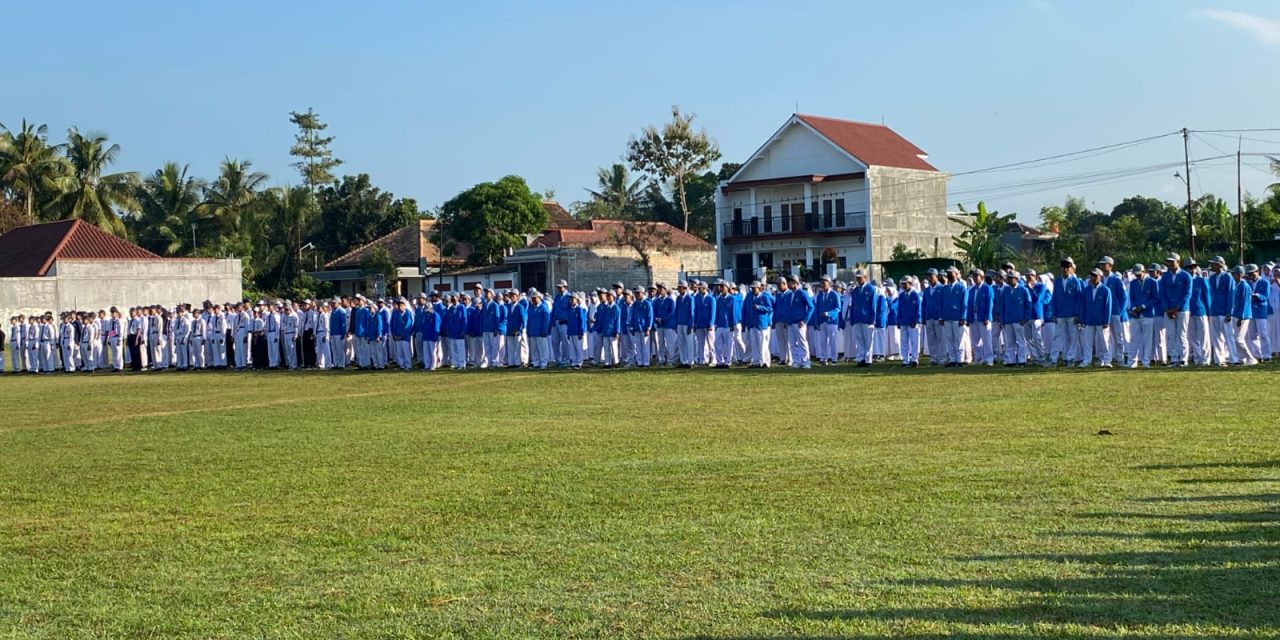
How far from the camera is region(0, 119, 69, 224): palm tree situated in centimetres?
5781

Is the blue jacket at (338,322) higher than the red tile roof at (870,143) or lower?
lower

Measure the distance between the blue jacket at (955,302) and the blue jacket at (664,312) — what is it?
5.36m

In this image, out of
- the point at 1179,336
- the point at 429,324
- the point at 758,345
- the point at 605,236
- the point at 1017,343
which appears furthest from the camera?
the point at 605,236

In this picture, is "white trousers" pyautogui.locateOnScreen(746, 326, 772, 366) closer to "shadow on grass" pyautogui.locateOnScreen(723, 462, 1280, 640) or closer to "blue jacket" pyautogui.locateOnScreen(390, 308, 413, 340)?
"blue jacket" pyautogui.locateOnScreen(390, 308, 413, 340)

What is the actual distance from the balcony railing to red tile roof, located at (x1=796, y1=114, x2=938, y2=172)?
2407 millimetres

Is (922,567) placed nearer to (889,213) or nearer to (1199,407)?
(1199,407)

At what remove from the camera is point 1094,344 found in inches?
792

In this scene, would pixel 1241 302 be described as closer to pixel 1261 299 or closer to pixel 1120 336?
pixel 1261 299

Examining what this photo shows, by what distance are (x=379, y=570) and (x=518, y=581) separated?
865mm

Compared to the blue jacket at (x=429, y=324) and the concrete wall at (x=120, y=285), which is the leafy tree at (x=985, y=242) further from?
the concrete wall at (x=120, y=285)

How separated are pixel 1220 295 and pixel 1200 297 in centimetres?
33

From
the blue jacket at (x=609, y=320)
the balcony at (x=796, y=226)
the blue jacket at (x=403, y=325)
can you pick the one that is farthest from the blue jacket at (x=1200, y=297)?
the balcony at (x=796, y=226)

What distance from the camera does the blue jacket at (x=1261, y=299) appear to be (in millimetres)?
19641

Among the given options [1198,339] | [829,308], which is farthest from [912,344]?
[1198,339]
